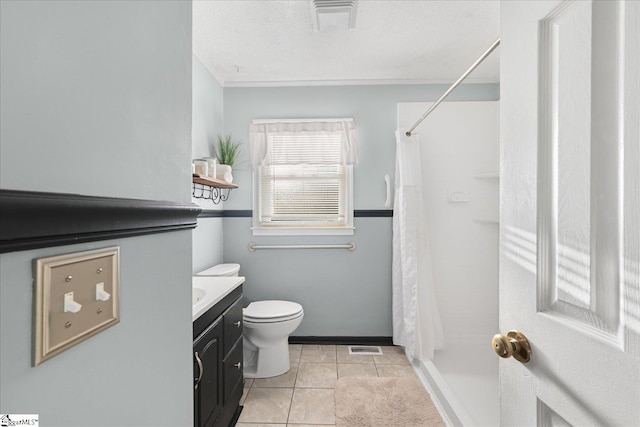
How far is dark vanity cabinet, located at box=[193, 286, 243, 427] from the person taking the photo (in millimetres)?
1375

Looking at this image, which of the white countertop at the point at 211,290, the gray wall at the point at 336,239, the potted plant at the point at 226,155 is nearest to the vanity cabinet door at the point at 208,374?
the white countertop at the point at 211,290

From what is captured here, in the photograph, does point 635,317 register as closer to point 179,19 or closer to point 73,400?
point 73,400

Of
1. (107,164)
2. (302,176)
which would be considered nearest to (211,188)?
(302,176)

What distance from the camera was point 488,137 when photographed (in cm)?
282

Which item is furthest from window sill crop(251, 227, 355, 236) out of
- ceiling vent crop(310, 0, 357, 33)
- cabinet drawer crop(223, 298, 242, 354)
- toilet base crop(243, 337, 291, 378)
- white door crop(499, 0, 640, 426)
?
white door crop(499, 0, 640, 426)

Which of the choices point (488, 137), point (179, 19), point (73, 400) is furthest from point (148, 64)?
point (488, 137)

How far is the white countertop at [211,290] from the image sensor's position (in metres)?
1.42

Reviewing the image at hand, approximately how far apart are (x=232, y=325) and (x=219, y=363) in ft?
0.83

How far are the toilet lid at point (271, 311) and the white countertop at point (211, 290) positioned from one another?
0.43 meters

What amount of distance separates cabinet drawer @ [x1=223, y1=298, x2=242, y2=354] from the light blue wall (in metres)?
0.64

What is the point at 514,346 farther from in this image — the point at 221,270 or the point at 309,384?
the point at 221,270

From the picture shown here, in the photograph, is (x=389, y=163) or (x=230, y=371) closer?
(x=230, y=371)

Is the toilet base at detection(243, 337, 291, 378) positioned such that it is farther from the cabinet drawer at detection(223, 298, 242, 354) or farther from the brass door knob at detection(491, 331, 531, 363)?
the brass door knob at detection(491, 331, 531, 363)

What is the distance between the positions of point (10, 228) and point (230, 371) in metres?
1.72
